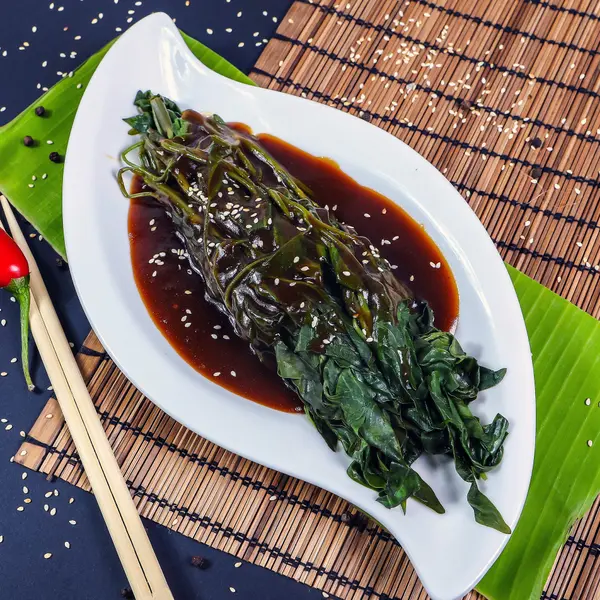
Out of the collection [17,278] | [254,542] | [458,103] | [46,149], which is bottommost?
[254,542]

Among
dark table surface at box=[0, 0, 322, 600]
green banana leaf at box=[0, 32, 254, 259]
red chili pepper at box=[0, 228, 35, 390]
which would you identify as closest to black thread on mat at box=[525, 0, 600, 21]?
dark table surface at box=[0, 0, 322, 600]

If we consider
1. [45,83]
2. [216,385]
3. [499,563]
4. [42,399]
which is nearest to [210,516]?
[216,385]

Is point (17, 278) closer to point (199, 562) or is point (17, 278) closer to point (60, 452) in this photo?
point (60, 452)

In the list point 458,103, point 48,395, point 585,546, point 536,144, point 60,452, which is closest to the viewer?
point 585,546

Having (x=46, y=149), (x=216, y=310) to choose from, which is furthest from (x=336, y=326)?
(x=46, y=149)

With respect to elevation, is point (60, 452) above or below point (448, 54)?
below

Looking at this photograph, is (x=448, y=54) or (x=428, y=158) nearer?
(x=428, y=158)

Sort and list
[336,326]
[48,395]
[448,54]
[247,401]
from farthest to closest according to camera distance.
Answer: [448,54], [48,395], [247,401], [336,326]
